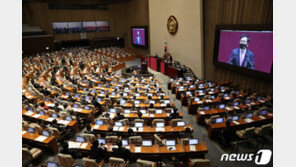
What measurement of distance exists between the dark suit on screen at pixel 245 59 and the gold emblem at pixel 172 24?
8.36 meters

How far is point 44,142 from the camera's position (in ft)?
25.8

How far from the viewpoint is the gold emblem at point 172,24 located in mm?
20880

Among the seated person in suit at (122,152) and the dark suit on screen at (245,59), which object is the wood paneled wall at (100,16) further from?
the seated person in suit at (122,152)

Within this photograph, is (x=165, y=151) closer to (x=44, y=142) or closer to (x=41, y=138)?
(x=44, y=142)

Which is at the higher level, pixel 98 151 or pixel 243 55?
pixel 243 55

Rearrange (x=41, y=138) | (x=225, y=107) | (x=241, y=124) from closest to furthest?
(x=41, y=138), (x=241, y=124), (x=225, y=107)

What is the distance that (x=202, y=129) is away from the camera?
384 inches

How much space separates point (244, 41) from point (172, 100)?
6402 mm

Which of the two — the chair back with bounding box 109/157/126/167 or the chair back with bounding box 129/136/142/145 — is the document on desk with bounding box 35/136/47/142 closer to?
the chair back with bounding box 109/157/126/167

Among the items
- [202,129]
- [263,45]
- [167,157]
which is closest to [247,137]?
[202,129]

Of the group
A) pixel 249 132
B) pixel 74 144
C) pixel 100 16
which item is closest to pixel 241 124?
pixel 249 132

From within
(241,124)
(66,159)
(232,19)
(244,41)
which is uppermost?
(232,19)

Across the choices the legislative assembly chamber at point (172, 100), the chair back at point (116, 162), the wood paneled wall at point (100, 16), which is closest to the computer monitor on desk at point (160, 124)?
the legislative assembly chamber at point (172, 100)

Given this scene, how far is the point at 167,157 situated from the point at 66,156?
146 inches
